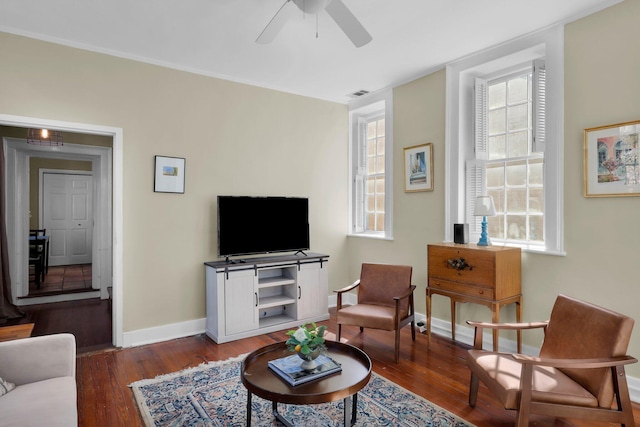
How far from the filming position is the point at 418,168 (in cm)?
422

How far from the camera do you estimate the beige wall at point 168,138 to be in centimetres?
333

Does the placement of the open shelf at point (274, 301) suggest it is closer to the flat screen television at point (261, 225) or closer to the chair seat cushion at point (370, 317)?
the flat screen television at point (261, 225)

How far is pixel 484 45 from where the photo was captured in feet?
11.3

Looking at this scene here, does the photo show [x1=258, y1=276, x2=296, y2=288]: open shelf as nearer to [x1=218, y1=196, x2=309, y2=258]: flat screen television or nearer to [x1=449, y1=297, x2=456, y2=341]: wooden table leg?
[x1=218, y1=196, x2=309, y2=258]: flat screen television

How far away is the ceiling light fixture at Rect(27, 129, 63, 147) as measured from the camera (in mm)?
4461

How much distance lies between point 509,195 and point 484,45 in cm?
141

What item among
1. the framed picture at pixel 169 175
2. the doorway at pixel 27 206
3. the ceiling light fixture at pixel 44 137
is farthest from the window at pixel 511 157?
the ceiling light fixture at pixel 44 137

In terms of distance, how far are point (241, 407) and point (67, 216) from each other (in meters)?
7.94

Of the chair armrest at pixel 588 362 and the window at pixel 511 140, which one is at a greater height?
the window at pixel 511 140

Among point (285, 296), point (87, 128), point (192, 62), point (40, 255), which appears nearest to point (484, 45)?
point (192, 62)

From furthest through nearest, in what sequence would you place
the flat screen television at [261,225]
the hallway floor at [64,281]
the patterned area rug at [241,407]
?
the hallway floor at [64,281] → the flat screen television at [261,225] → the patterned area rug at [241,407]

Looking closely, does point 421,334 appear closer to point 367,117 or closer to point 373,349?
point 373,349

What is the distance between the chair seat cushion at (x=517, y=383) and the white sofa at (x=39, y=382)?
85.4 inches

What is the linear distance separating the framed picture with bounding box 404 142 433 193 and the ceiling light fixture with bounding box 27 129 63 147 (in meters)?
4.19
